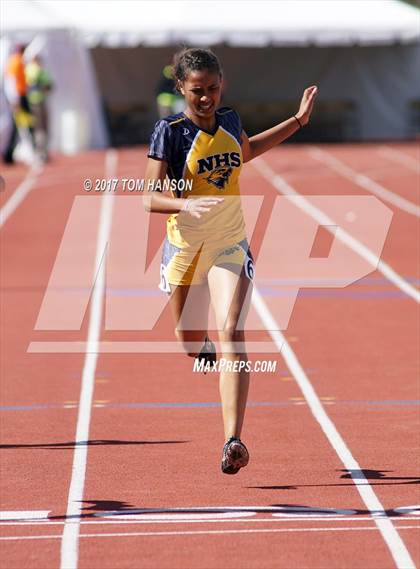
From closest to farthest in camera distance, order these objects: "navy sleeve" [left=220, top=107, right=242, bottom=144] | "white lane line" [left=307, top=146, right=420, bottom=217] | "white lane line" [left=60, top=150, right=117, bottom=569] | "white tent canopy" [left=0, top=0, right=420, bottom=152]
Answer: "white lane line" [left=60, top=150, right=117, bottom=569] < "navy sleeve" [left=220, top=107, right=242, bottom=144] < "white lane line" [left=307, top=146, right=420, bottom=217] < "white tent canopy" [left=0, top=0, right=420, bottom=152]

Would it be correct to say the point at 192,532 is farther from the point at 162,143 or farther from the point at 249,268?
the point at 162,143

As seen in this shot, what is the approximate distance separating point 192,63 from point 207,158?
1.47 ft

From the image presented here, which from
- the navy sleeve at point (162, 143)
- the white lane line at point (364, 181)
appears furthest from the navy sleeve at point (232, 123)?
the white lane line at point (364, 181)

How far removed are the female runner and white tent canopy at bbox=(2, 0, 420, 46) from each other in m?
26.2

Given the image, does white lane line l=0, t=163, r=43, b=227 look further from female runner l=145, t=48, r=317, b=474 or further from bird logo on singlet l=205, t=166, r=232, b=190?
bird logo on singlet l=205, t=166, r=232, b=190

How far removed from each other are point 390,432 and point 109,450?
5.96 feet

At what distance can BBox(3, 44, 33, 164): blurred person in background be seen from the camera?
97.5 feet

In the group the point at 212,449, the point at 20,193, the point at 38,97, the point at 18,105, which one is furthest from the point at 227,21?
the point at 212,449

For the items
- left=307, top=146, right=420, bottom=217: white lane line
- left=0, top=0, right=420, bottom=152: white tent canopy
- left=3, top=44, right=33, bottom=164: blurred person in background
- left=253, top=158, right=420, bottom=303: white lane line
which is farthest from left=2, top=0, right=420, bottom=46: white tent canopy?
left=253, top=158, right=420, bottom=303: white lane line

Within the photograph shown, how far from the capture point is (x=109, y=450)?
9.32 metres

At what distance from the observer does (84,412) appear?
10672mm

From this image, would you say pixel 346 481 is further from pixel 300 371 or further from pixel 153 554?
pixel 300 371

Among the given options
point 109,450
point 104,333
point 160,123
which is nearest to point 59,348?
point 104,333

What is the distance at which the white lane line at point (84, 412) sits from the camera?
7.06 metres
